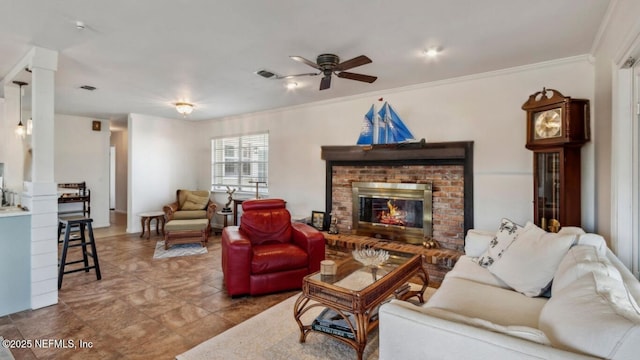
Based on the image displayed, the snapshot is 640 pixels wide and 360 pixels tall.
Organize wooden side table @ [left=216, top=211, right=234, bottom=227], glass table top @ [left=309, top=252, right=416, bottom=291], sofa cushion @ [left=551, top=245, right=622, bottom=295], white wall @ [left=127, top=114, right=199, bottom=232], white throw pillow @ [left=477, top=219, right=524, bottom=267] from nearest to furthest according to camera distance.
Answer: sofa cushion @ [left=551, top=245, right=622, bottom=295] < glass table top @ [left=309, top=252, right=416, bottom=291] < white throw pillow @ [left=477, top=219, right=524, bottom=267] < wooden side table @ [left=216, top=211, right=234, bottom=227] < white wall @ [left=127, top=114, right=199, bottom=232]

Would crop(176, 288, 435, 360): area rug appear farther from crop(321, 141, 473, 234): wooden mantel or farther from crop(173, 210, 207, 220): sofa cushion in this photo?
crop(173, 210, 207, 220): sofa cushion

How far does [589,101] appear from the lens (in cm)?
305

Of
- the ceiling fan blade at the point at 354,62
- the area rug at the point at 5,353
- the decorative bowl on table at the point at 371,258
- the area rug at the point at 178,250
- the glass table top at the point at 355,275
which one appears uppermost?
the ceiling fan blade at the point at 354,62

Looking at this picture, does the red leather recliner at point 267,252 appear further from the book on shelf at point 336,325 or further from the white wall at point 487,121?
the white wall at point 487,121

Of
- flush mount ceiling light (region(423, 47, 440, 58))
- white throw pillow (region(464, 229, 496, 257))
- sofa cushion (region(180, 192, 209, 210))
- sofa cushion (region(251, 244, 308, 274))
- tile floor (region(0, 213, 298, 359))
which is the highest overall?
flush mount ceiling light (region(423, 47, 440, 58))

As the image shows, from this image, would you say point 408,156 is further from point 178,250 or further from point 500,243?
point 178,250

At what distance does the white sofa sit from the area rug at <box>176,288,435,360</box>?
765 millimetres

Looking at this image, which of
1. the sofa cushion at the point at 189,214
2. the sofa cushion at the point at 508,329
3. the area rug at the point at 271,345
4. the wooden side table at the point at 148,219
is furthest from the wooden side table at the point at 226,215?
the sofa cushion at the point at 508,329

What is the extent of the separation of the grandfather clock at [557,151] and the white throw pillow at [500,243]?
0.70 meters

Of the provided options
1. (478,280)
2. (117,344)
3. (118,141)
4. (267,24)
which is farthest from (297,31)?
(118,141)

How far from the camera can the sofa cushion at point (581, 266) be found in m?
1.44

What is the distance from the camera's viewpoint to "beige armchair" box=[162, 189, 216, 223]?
232 inches

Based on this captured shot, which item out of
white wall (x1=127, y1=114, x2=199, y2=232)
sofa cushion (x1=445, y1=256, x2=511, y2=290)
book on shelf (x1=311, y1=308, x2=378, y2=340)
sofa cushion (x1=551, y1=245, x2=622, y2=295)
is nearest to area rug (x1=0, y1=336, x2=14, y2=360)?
book on shelf (x1=311, y1=308, x2=378, y2=340)

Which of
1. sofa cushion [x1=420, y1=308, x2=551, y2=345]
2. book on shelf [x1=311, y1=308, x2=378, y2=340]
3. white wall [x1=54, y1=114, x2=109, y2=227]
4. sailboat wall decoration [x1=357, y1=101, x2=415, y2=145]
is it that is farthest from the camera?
white wall [x1=54, y1=114, x2=109, y2=227]
